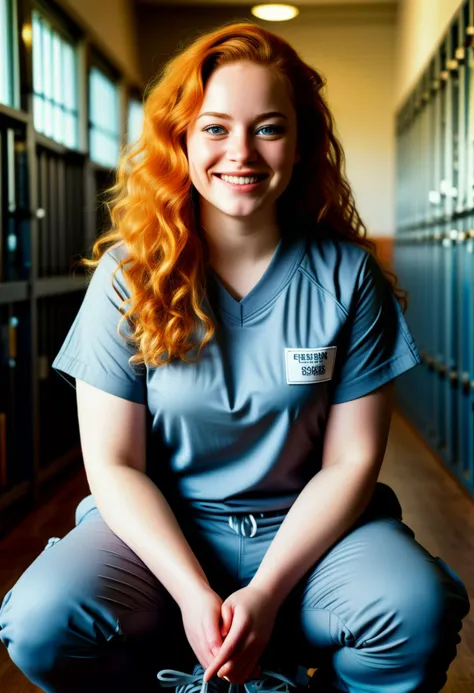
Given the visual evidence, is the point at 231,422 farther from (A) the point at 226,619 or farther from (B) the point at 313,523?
(A) the point at 226,619

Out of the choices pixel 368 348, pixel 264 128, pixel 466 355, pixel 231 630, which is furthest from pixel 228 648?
pixel 466 355

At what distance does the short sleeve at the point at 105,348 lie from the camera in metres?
1.30

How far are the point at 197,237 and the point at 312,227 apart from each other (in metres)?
0.22

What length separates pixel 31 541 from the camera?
2.51 metres

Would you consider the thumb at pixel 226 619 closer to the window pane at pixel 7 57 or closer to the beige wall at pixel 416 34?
the window pane at pixel 7 57

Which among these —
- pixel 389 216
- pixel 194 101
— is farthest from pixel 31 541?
pixel 389 216

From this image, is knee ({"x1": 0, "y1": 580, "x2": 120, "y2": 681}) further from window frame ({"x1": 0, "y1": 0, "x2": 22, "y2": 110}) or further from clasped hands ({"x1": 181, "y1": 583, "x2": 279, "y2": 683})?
window frame ({"x1": 0, "y1": 0, "x2": 22, "y2": 110})

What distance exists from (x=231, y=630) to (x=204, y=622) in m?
0.04

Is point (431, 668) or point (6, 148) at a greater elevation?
point (6, 148)

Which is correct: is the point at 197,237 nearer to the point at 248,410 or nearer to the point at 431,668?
the point at 248,410

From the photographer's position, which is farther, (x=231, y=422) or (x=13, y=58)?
(x=13, y=58)

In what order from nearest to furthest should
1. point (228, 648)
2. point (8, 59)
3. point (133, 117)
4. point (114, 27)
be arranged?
point (228, 648), point (8, 59), point (114, 27), point (133, 117)

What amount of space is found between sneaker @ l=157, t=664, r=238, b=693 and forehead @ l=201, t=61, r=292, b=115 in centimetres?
82

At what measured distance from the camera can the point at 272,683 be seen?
1180 millimetres
